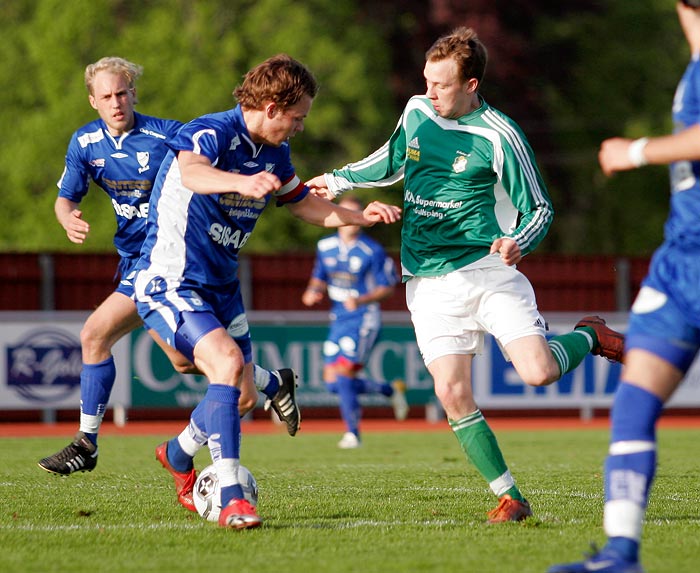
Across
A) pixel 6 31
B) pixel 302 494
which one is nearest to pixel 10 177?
pixel 6 31

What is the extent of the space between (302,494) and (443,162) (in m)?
2.26

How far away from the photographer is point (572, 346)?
6957 mm

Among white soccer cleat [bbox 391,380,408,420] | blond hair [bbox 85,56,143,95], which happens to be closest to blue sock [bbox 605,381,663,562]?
blond hair [bbox 85,56,143,95]

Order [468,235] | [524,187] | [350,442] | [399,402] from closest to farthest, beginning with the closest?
[524,187] < [468,235] < [350,442] < [399,402]

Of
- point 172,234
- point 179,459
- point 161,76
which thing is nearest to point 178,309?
point 172,234

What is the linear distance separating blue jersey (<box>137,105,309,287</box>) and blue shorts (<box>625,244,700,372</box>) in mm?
2200

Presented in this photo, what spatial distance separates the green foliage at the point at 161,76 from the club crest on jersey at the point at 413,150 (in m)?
20.2

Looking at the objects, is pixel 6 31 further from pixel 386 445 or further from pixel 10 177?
pixel 386 445

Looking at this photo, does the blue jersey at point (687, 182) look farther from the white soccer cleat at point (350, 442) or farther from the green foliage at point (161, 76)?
the green foliage at point (161, 76)

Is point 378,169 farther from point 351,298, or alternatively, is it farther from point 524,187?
point 351,298

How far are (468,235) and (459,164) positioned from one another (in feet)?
1.23

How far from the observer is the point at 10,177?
2823 cm

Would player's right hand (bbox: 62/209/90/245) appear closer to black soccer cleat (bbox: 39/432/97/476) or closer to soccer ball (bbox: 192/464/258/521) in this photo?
black soccer cleat (bbox: 39/432/97/476)

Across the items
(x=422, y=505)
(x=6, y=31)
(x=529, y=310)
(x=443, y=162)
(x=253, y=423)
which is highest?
(x=6, y=31)
